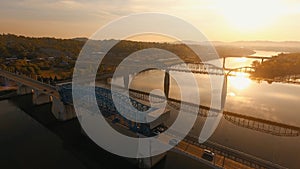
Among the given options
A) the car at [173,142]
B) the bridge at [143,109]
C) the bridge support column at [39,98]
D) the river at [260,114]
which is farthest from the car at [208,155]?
the bridge support column at [39,98]

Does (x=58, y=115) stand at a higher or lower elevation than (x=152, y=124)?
lower

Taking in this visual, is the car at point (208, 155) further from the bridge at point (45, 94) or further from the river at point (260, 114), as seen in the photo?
the bridge at point (45, 94)

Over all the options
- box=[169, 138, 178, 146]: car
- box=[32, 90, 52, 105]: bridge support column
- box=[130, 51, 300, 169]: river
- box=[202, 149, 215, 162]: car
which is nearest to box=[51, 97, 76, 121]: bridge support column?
box=[32, 90, 52, 105]: bridge support column

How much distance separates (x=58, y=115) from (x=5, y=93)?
2821 cm

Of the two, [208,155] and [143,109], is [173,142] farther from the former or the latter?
[143,109]

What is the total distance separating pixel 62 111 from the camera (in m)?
39.7

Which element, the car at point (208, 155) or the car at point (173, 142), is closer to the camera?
the car at point (208, 155)

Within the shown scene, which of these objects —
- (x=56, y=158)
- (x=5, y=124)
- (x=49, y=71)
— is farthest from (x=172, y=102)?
(x=49, y=71)

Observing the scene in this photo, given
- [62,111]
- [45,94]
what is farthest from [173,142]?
[45,94]

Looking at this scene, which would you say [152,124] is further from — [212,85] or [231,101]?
[212,85]

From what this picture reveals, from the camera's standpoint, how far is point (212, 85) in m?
70.4

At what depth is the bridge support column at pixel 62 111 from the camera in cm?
3956

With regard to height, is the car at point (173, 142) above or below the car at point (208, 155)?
above

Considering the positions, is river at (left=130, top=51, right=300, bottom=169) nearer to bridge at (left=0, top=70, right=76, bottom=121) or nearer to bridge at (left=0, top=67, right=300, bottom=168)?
bridge at (left=0, top=67, right=300, bottom=168)
